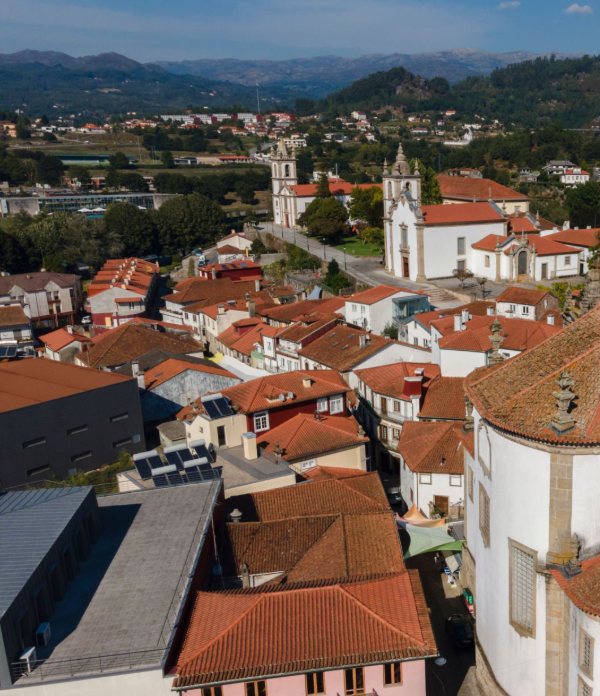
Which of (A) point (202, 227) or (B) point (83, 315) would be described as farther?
(A) point (202, 227)

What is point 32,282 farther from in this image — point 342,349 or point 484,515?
point 484,515

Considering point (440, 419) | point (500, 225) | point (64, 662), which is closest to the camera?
point (64, 662)

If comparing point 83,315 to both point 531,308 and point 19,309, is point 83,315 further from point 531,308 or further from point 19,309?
point 531,308

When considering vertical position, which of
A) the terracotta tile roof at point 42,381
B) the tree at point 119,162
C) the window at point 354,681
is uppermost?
the tree at point 119,162

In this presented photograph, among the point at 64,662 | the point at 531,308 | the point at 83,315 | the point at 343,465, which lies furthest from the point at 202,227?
the point at 64,662

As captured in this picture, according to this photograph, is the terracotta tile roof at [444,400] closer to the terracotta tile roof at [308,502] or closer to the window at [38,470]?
the terracotta tile roof at [308,502]

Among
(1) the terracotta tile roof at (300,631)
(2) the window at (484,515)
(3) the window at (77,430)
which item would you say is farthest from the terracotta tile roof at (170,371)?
(1) the terracotta tile roof at (300,631)

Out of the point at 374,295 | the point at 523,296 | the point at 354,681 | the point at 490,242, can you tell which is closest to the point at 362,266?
the point at 490,242

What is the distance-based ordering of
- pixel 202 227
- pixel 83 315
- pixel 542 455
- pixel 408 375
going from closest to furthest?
pixel 542 455 → pixel 408 375 → pixel 83 315 → pixel 202 227

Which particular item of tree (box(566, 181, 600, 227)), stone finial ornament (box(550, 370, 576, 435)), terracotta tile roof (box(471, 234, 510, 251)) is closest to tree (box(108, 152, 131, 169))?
tree (box(566, 181, 600, 227))
